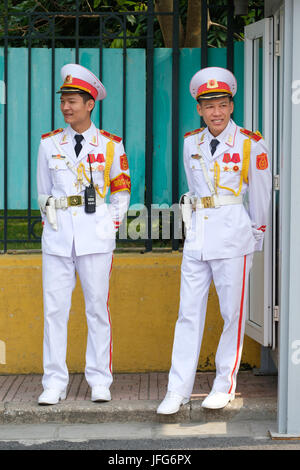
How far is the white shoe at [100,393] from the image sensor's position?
5.72m

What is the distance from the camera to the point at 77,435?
5.40 meters

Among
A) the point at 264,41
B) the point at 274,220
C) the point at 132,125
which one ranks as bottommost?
the point at 274,220

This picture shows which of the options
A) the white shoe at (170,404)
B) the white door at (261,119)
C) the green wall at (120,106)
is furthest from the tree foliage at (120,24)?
the white shoe at (170,404)

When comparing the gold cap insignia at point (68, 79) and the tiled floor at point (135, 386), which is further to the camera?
the tiled floor at point (135, 386)

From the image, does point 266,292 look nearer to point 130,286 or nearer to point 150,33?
point 130,286

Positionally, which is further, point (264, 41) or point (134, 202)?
point (134, 202)

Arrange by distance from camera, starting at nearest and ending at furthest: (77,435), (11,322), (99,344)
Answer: (77,435) < (99,344) < (11,322)

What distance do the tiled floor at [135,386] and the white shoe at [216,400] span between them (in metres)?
0.26

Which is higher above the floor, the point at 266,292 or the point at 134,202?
the point at 134,202

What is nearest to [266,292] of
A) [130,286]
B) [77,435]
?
[130,286]

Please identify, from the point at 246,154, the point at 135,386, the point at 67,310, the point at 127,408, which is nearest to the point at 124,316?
the point at 135,386

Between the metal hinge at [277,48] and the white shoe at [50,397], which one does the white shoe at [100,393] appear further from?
the metal hinge at [277,48]

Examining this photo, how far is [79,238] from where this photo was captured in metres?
5.65

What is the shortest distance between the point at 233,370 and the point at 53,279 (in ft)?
4.10
